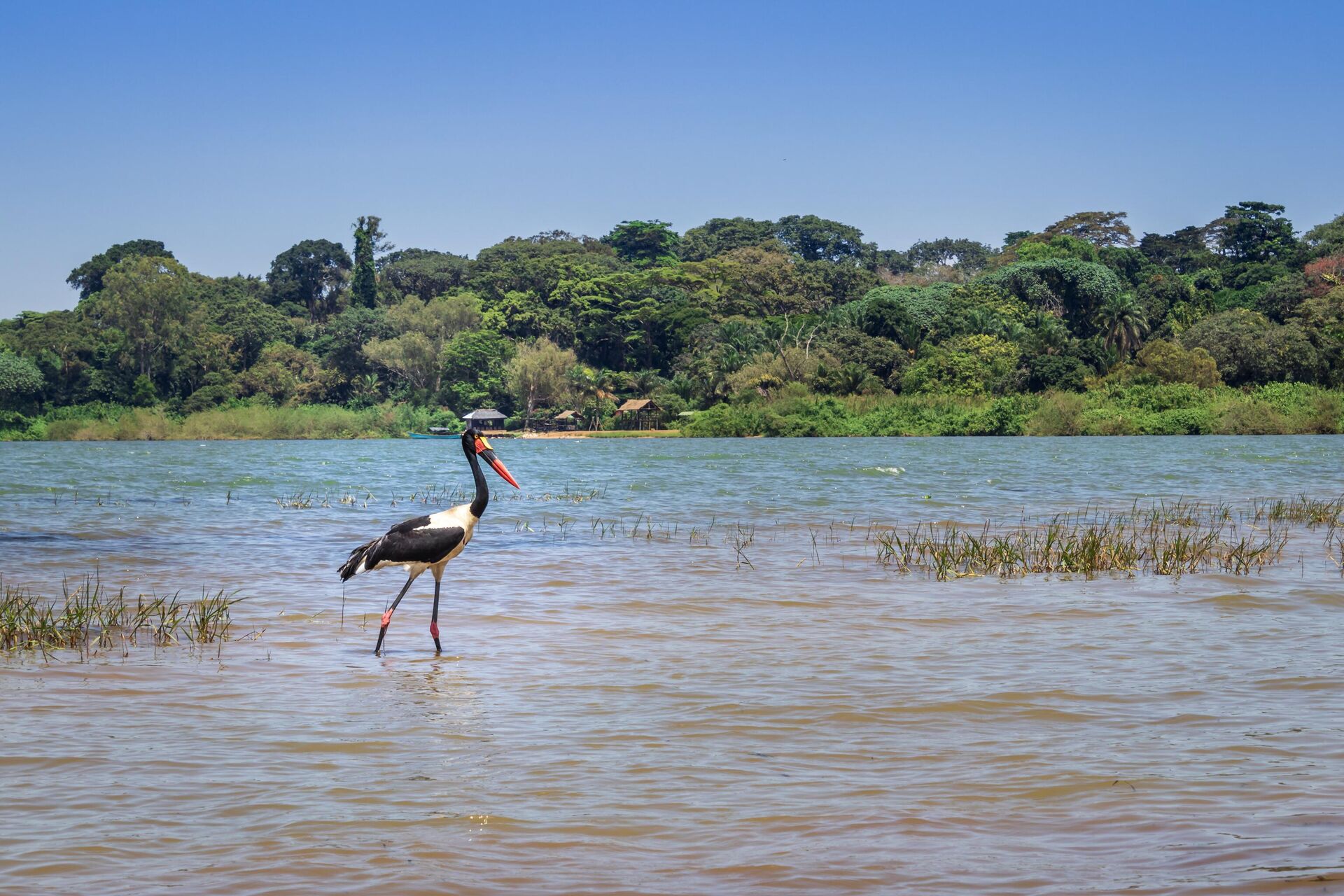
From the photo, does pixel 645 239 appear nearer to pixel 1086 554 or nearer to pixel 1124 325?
pixel 1124 325

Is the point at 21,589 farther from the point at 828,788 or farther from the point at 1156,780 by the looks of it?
the point at 1156,780

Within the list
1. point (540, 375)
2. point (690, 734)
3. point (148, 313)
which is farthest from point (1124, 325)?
point (690, 734)

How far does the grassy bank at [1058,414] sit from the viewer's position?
60844 millimetres

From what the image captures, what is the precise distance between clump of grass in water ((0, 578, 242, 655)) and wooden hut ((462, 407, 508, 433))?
77.8m

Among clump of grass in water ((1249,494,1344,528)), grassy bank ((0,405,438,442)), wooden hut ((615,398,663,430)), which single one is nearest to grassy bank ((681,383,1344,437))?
wooden hut ((615,398,663,430))

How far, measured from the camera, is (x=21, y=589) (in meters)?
11.8

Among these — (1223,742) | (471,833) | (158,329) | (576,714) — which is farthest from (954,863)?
(158,329)

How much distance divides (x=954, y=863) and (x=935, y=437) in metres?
64.0

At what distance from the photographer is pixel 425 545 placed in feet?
31.3

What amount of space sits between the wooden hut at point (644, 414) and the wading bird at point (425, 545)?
78.0 m

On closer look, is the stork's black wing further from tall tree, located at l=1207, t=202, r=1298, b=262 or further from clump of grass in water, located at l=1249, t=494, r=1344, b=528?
tall tree, located at l=1207, t=202, r=1298, b=262

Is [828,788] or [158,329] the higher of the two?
[158,329]

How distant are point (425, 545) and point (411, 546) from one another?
10cm

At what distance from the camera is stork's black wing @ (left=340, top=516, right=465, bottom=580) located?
31.2 ft
